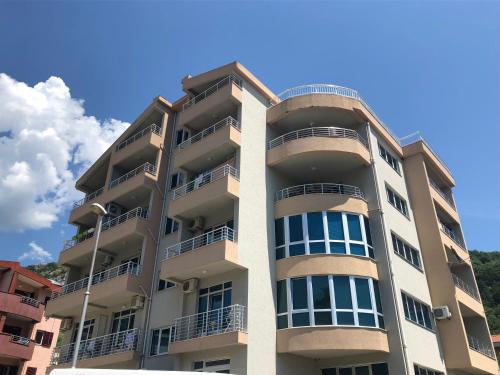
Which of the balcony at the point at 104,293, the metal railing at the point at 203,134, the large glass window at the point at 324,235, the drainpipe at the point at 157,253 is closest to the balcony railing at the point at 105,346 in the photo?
the drainpipe at the point at 157,253

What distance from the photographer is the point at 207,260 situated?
1756cm

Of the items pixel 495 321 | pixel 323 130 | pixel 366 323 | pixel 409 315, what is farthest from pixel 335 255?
pixel 495 321

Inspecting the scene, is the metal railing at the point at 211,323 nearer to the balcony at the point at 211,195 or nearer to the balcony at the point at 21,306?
the balcony at the point at 211,195

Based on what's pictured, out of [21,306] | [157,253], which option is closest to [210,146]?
[157,253]

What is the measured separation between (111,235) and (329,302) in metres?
12.7

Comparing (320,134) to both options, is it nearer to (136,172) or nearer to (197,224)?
(197,224)

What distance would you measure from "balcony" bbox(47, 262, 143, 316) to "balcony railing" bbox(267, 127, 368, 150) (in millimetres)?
9409

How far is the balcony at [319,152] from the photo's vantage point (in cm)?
2042

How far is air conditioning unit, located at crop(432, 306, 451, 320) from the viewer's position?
20.5 metres

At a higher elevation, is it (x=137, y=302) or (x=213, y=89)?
(x=213, y=89)

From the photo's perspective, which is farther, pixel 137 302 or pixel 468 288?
pixel 468 288

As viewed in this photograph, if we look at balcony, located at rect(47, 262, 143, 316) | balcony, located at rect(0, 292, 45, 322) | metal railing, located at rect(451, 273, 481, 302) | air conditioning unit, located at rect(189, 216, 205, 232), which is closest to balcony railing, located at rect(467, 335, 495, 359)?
metal railing, located at rect(451, 273, 481, 302)

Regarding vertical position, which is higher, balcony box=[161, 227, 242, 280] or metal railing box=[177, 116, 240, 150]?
metal railing box=[177, 116, 240, 150]

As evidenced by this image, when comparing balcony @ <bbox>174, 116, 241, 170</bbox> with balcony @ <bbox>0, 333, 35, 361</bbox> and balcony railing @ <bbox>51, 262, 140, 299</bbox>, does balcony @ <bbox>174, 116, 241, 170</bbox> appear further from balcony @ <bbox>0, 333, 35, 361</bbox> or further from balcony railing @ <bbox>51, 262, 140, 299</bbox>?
balcony @ <bbox>0, 333, 35, 361</bbox>
